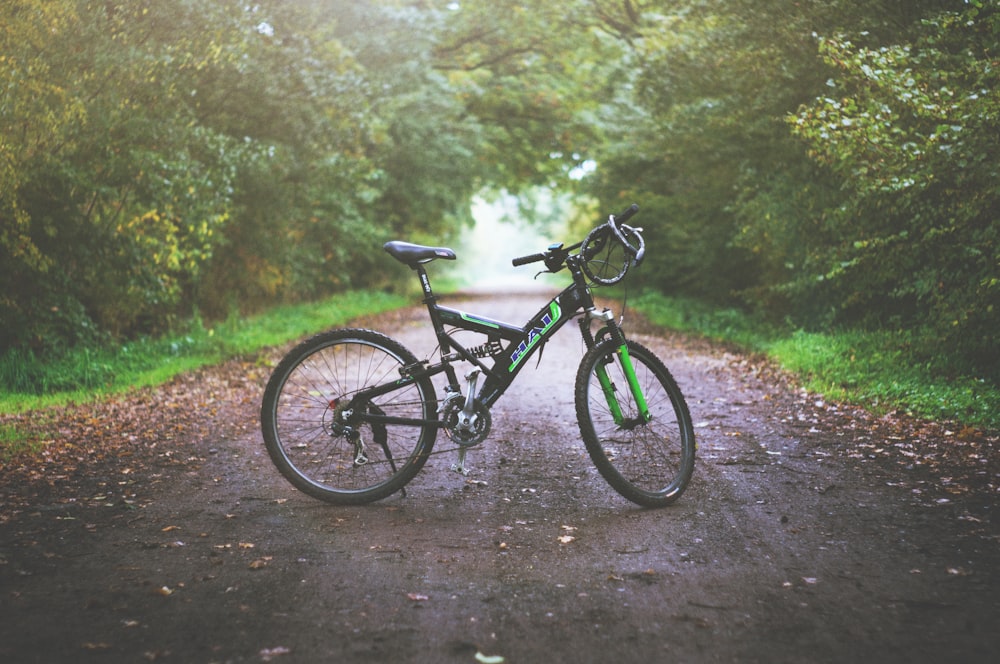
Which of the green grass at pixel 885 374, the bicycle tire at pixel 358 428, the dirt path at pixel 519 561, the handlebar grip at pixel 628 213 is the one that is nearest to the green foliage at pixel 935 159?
the green grass at pixel 885 374

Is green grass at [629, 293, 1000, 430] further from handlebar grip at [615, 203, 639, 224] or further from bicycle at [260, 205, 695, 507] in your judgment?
handlebar grip at [615, 203, 639, 224]

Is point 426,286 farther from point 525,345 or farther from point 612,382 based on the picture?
point 612,382

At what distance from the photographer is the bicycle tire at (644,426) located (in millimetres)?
4055

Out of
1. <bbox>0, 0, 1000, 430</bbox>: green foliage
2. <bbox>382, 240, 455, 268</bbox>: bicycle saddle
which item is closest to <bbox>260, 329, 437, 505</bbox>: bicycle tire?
<bbox>382, 240, 455, 268</bbox>: bicycle saddle

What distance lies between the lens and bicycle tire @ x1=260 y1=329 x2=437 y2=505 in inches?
165

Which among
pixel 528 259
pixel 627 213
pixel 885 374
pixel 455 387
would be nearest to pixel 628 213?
pixel 627 213

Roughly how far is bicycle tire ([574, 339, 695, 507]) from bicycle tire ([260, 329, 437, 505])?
84 centimetres

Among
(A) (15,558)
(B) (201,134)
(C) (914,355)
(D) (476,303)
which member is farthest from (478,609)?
(D) (476,303)

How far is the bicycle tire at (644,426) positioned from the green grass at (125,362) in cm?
407

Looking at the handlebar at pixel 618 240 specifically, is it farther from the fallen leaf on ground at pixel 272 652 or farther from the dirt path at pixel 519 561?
the fallen leaf on ground at pixel 272 652

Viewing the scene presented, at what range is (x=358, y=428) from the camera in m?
4.25

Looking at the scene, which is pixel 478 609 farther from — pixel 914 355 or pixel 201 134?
pixel 201 134

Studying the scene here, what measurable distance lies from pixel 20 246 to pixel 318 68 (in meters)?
6.65

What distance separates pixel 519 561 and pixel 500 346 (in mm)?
1270
